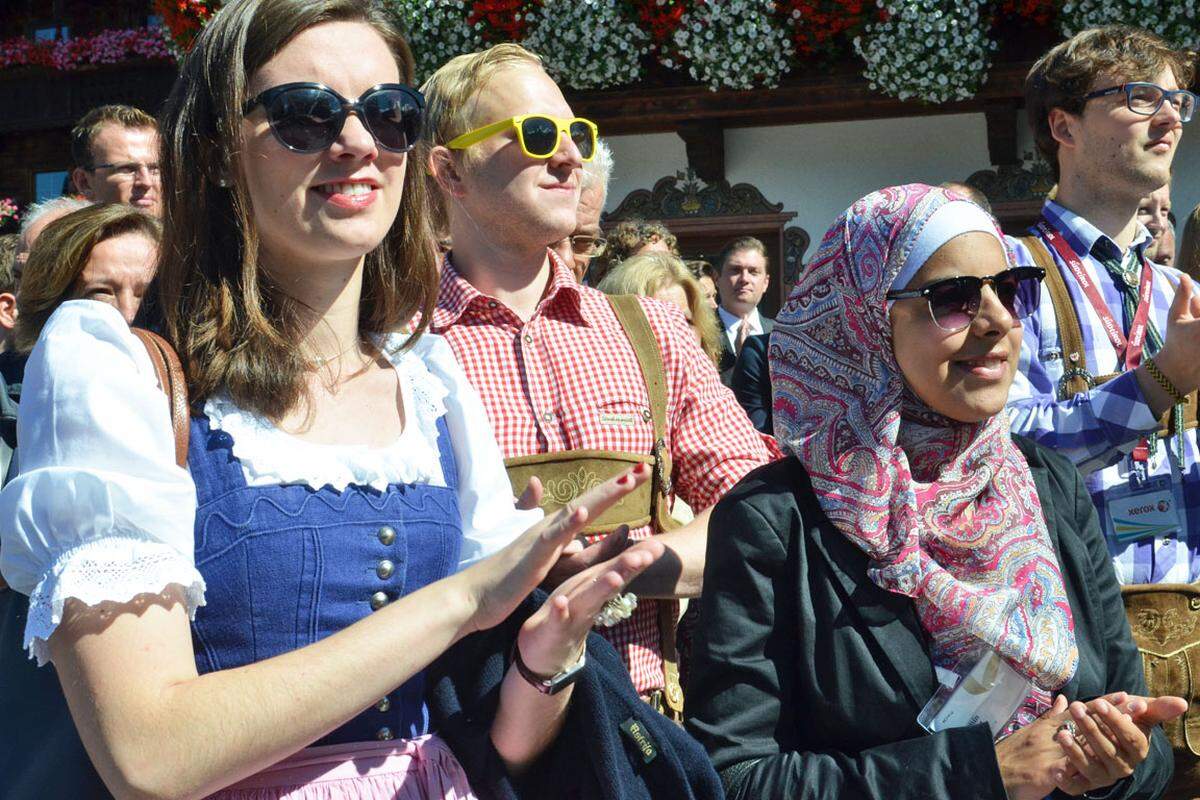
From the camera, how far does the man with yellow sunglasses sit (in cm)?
291

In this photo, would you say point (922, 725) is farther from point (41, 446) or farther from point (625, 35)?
point (625, 35)

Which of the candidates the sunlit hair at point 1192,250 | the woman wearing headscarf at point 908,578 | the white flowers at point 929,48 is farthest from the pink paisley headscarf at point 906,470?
the white flowers at point 929,48

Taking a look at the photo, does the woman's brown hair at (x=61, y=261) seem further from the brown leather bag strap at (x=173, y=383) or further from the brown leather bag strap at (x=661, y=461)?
the brown leather bag strap at (x=173, y=383)

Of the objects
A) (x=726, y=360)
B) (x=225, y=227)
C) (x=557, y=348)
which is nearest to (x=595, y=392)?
(x=557, y=348)

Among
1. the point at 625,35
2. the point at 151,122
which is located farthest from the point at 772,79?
the point at 151,122

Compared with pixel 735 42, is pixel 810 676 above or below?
below

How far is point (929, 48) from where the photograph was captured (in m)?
9.24

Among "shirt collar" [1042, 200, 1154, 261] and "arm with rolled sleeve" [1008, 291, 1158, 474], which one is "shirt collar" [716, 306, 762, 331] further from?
"arm with rolled sleeve" [1008, 291, 1158, 474]

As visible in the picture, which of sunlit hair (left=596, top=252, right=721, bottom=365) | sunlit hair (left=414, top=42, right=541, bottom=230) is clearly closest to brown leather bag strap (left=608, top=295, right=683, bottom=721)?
sunlit hair (left=414, top=42, right=541, bottom=230)

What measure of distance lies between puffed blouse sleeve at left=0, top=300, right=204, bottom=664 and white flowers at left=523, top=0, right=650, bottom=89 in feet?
27.4

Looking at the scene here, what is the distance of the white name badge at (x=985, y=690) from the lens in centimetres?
233

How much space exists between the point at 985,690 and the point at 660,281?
327 cm

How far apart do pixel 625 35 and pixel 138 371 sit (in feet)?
28.1

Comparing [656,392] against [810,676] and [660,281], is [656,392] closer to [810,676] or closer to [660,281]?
[810,676]
